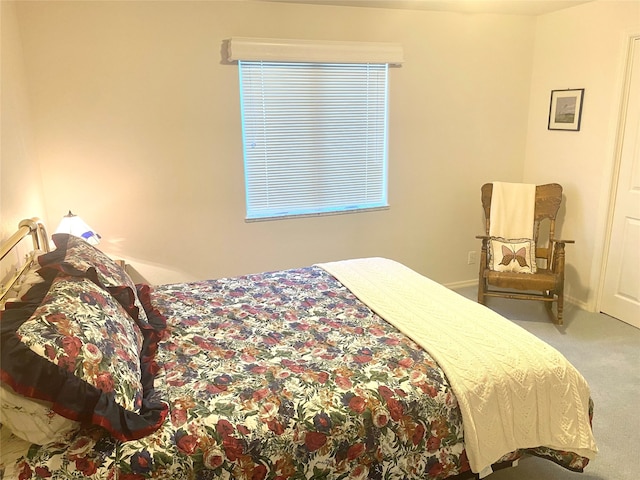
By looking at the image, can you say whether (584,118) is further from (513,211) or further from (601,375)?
(601,375)

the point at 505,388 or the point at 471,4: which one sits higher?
the point at 471,4

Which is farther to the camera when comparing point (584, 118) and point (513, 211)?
point (513, 211)

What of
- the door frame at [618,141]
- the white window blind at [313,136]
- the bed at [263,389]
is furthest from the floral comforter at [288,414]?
the door frame at [618,141]

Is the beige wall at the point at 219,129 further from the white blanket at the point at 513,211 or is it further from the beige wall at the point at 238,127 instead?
the white blanket at the point at 513,211

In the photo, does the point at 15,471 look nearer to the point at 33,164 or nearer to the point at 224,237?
the point at 33,164

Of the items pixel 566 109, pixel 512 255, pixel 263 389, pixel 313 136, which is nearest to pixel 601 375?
pixel 512 255

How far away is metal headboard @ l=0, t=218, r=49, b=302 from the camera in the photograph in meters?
1.75

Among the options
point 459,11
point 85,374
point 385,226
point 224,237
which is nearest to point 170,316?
point 85,374

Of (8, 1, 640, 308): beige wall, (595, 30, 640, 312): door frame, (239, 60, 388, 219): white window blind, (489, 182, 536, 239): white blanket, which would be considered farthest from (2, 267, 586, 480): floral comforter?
(595, 30, 640, 312): door frame

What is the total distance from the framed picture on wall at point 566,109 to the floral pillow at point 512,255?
100 centimetres

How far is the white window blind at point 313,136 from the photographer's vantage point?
11.4 feet

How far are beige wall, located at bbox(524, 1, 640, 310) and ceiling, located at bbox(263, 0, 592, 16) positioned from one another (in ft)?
0.58

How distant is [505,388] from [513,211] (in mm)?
2432

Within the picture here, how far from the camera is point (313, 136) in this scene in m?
3.65
